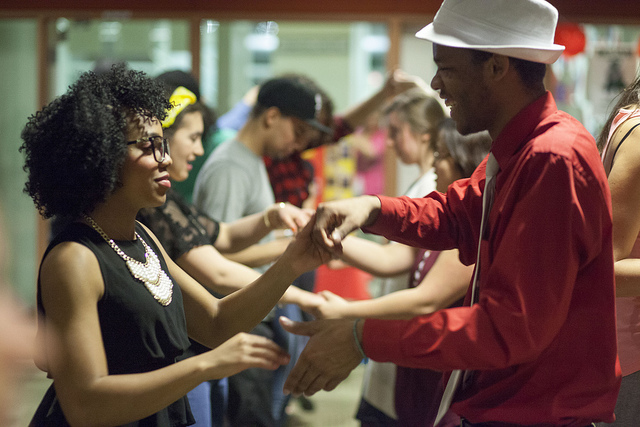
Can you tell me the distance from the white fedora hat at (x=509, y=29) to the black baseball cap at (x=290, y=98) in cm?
204

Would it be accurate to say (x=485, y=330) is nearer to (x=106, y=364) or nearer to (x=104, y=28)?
(x=106, y=364)

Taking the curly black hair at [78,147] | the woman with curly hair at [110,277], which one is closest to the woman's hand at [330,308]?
the woman with curly hair at [110,277]

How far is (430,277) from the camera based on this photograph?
7.79 ft

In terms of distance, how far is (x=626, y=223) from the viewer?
1747 millimetres

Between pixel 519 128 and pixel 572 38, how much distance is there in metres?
4.65

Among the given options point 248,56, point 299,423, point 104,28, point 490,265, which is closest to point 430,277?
point 490,265

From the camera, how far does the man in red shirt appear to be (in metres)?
1.27

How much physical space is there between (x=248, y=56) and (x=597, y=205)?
488cm

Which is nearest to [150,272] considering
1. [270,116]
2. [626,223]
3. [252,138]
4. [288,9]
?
[626,223]

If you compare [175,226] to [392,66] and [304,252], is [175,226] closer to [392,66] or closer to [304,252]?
[304,252]

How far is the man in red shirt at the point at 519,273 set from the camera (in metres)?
1.27

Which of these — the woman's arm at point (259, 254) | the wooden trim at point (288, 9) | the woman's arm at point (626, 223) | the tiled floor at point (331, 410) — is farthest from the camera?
the wooden trim at point (288, 9)

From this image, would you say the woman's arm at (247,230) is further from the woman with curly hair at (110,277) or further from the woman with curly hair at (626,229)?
the woman with curly hair at (626,229)

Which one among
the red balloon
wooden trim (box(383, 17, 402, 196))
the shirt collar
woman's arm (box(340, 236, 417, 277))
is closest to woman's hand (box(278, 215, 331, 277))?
the shirt collar
